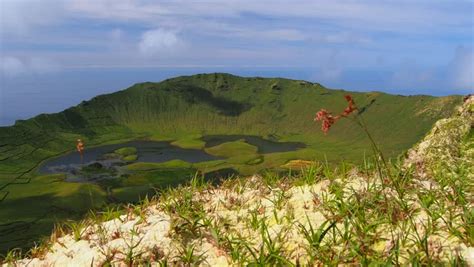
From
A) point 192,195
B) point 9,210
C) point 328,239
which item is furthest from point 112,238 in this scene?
point 9,210

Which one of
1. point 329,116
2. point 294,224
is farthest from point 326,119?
point 294,224

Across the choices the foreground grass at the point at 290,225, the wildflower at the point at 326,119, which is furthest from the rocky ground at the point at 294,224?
the wildflower at the point at 326,119

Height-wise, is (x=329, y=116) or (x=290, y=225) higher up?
(x=329, y=116)

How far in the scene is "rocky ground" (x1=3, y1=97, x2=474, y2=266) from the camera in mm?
7066

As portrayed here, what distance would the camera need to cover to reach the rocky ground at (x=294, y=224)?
707 cm

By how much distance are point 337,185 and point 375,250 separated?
2.43 meters

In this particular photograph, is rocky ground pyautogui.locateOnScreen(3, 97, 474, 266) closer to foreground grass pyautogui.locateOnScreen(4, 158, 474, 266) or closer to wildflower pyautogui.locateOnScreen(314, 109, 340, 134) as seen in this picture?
foreground grass pyautogui.locateOnScreen(4, 158, 474, 266)

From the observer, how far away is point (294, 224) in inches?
328

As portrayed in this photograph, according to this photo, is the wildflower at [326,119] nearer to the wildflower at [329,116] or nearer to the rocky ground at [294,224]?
the wildflower at [329,116]

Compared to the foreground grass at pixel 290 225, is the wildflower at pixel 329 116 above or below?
above

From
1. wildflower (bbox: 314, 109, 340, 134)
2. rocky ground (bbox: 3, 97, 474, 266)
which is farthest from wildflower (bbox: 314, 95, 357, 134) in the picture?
rocky ground (bbox: 3, 97, 474, 266)

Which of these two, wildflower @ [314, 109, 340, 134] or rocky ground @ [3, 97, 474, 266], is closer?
rocky ground @ [3, 97, 474, 266]

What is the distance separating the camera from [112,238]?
360 inches

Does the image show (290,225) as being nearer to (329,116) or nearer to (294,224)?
(294,224)
